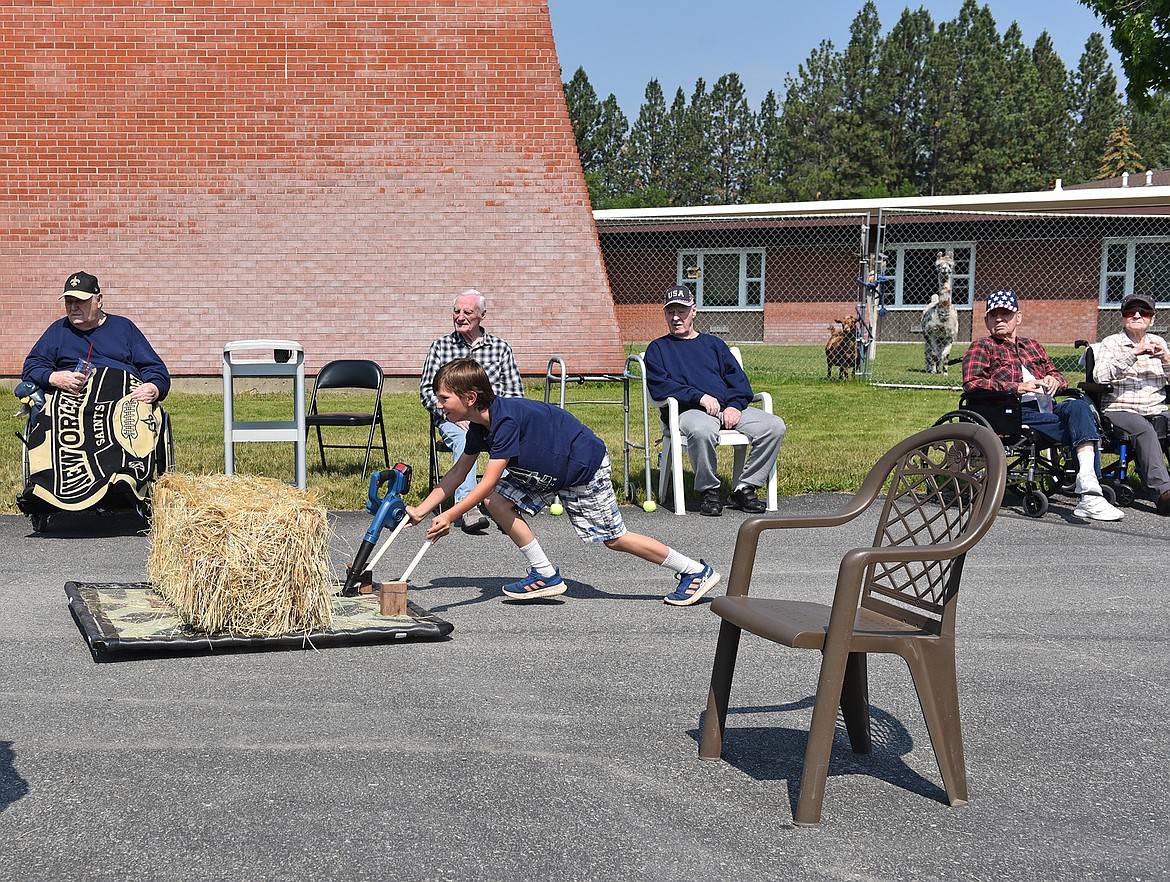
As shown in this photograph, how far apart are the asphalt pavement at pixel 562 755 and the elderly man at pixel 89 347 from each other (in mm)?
2522

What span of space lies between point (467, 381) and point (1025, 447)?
5134mm

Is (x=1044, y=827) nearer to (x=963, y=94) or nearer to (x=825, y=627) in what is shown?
(x=825, y=627)

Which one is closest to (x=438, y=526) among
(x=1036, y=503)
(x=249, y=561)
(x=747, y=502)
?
(x=249, y=561)

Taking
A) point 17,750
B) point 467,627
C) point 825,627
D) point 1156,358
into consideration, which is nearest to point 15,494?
point 467,627

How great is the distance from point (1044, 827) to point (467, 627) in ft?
10.5

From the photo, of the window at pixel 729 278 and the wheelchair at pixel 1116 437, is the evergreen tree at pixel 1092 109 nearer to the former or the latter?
the window at pixel 729 278

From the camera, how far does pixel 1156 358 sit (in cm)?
1002

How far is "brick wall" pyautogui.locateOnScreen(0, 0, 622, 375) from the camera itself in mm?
18000

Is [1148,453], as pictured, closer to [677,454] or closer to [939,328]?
[677,454]

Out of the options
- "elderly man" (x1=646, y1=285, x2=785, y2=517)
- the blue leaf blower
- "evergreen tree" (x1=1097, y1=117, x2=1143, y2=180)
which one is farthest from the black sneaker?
"evergreen tree" (x1=1097, y1=117, x2=1143, y2=180)

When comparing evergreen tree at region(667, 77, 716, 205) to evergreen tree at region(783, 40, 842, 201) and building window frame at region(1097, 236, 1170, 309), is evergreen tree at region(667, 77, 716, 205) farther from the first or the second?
building window frame at region(1097, 236, 1170, 309)

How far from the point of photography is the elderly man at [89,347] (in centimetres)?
920

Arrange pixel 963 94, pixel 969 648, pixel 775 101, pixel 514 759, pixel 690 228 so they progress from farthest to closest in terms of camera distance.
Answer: pixel 775 101 → pixel 963 94 → pixel 690 228 → pixel 969 648 → pixel 514 759

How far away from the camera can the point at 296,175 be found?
18219 mm
